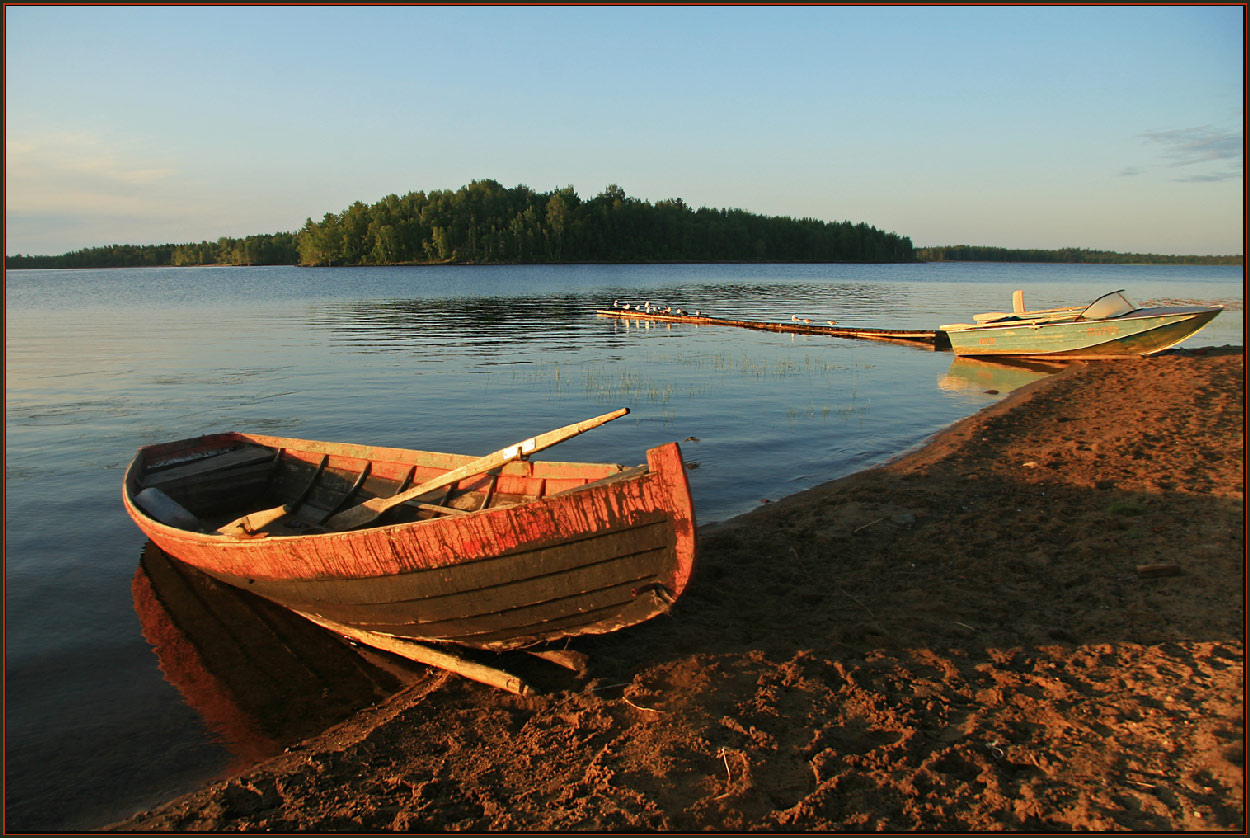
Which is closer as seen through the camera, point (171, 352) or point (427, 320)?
point (171, 352)

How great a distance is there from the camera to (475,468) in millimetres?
5633

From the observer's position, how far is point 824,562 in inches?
257

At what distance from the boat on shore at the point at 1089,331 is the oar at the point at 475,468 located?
1751 cm

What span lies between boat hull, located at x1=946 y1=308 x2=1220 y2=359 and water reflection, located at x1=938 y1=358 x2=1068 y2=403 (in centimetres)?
40

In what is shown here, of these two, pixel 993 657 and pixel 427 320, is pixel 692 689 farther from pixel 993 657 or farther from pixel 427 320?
pixel 427 320

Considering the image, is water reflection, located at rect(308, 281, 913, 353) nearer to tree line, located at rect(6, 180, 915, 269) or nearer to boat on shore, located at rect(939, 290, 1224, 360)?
boat on shore, located at rect(939, 290, 1224, 360)

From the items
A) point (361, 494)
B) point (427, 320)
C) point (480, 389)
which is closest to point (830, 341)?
point (480, 389)

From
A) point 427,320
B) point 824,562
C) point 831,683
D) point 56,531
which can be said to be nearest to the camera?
point 831,683

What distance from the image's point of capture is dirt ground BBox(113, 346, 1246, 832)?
11.6 ft

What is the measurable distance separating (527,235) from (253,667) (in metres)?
122

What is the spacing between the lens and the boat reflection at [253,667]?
16.9 feet

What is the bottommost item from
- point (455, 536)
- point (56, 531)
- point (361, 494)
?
point (56, 531)

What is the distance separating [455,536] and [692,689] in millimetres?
1835

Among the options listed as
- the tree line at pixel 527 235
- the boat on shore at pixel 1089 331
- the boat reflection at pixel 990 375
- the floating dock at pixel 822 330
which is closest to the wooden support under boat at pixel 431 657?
the boat reflection at pixel 990 375
